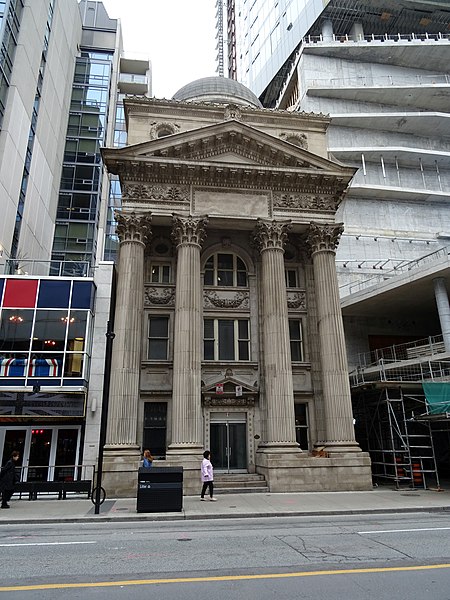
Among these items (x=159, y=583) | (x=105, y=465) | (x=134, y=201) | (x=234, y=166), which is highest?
(x=234, y=166)

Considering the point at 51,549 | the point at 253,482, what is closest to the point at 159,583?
the point at 51,549

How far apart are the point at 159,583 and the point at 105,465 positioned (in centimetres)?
1454

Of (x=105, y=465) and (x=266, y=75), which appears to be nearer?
(x=105, y=465)

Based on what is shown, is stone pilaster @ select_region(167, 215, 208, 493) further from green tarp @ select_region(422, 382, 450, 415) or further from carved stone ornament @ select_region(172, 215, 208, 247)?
green tarp @ select_region(422, 382, 450, 415)

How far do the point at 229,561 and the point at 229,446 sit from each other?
16100mm

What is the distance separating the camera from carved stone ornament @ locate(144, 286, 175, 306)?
25938 millimetres

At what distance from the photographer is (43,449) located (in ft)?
71.6

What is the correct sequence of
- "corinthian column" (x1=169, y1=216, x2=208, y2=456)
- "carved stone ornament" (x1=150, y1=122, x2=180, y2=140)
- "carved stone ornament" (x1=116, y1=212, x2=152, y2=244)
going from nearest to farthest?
"corinthian column" (x1=169, y1=216, x2=208, y2=456) → "carved stone ornament" (x1=116, y1=212, x2=152, y2=244) → "carved stone ornament" (x1=150, y1=122, x2=180, y2=140)

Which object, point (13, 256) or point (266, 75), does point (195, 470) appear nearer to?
point (13, 256)

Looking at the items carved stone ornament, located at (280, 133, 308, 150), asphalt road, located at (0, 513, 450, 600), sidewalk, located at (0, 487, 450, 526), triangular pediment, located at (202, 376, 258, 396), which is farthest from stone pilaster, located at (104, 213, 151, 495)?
carved stone ornament, located at (280, 133, 308, 150)

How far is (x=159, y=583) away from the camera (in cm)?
699

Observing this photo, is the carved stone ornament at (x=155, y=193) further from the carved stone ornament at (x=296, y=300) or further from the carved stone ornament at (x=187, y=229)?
the carved stone ornament at (x=296, y=300)

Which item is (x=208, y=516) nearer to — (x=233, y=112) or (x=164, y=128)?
(x=164, y=128)

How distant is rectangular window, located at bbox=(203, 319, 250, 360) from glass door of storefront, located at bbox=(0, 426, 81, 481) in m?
8.08
